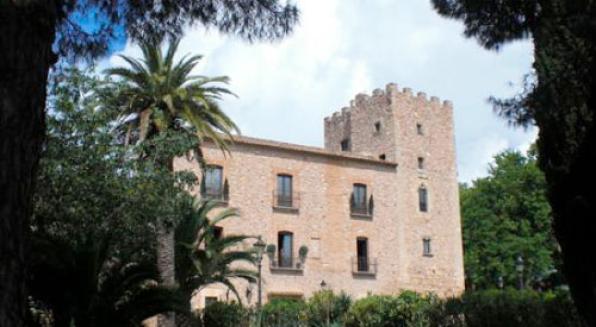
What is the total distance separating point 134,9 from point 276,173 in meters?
23.2

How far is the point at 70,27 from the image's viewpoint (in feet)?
24.4

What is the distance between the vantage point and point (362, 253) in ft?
107

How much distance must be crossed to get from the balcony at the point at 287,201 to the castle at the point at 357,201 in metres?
0.04

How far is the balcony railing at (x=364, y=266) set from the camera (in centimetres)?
3179

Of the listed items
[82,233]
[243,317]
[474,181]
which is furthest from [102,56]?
[474,181]

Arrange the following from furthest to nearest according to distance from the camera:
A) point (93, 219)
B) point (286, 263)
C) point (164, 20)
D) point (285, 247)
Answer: point (285, 247) → point (286, 263) → point (93, 219) → point (164, 20)

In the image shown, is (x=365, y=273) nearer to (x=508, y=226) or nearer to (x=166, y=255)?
(x=508, y=226)

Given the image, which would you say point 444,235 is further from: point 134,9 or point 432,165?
point 134,9

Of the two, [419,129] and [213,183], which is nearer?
[213,183]

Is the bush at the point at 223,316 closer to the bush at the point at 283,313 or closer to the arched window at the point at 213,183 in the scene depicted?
the bush at the point at 283,313

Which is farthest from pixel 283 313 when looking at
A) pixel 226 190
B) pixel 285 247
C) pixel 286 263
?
pixel 226 190

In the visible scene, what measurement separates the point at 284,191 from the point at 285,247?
2.39 metres

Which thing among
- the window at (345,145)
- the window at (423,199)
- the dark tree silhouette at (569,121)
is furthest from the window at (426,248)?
the dark tree silhouette at (569,121)

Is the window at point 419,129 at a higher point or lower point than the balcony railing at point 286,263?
higher
